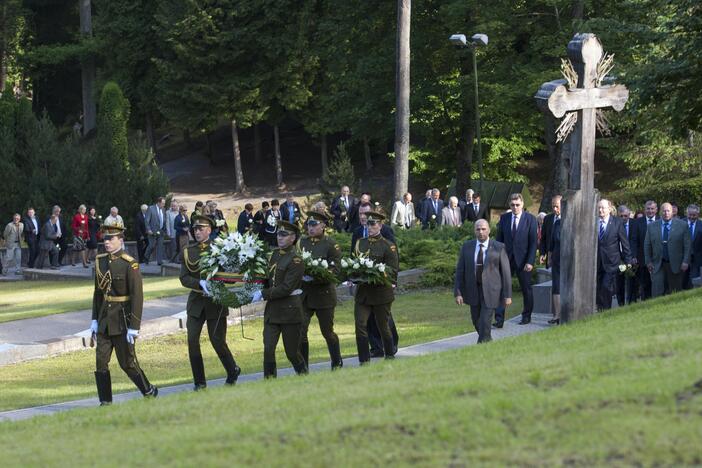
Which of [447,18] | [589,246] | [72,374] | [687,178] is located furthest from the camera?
[447,18]

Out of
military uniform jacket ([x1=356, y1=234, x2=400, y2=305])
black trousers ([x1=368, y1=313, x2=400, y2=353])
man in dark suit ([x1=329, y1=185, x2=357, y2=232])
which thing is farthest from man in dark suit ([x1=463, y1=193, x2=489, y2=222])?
military uniform jacket ([x1=356, y1=234, x2=400, y2=305])

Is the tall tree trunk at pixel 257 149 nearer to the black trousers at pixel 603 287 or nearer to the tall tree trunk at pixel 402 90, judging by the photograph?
the tall tree trunk at pixel 402 90

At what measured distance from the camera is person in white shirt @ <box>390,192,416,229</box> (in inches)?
1277

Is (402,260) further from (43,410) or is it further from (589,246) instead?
(43,410)

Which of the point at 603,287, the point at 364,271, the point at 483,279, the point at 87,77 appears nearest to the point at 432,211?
the point at 603,287

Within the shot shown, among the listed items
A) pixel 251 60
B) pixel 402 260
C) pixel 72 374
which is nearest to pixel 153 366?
pixel 72 374

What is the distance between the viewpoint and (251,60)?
59.5m

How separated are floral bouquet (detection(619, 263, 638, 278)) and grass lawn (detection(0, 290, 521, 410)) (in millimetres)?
2500

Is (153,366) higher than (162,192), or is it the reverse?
(162,192)

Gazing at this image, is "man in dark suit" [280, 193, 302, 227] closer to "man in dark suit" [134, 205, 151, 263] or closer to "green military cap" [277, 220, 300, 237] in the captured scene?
"man in dark suit" [134, 205, 151, 263]

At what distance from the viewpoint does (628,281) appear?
21375mm

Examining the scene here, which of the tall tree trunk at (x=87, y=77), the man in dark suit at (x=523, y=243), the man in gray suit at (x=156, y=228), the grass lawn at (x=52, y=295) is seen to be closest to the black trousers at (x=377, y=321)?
the man in dark suit at (x=523, y=243)

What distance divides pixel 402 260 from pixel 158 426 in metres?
17.9

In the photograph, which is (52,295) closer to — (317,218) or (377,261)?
(317,218)
